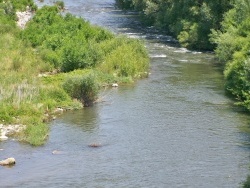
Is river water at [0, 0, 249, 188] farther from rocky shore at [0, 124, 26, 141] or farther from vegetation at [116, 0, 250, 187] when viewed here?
vegetation at [116, 0, 250, 187]

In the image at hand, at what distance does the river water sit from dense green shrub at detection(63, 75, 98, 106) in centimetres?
76

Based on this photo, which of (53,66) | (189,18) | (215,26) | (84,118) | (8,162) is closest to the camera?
(8,162)

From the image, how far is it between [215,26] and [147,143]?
32171 millimetres

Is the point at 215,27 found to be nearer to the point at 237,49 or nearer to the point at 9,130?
the point at 237,49

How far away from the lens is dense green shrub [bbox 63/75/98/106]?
131 ft

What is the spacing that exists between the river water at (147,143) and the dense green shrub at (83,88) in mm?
764

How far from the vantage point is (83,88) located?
132 feet

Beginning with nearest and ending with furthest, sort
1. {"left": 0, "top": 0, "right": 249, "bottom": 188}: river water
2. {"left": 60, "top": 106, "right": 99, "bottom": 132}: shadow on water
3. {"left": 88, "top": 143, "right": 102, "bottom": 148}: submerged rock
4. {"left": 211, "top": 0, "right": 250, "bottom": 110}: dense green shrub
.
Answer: {"left": 0, "top": 0, "right": 249, "bottom": 188}: river water, {"left": 88, "top": 143, "right": 102, "bottom": 148}: submerged rock, {"left": 60, "top": 106, "right": 99, "bottom": 132}: shadow on water, {"left": 211, "top": 0, "right": 250, "bottom": 110}: dense green shrub

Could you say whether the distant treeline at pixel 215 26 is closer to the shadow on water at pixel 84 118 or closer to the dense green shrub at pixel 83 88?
Result: the shadow on water at pixel 84 118

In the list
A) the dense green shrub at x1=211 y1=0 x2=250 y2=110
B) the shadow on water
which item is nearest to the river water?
the shadow on water

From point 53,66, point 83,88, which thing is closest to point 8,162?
point 83,88

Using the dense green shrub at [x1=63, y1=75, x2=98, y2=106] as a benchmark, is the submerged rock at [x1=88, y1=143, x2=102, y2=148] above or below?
below

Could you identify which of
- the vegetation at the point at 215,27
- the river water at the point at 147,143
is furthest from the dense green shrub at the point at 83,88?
the vegetation at the point at 215,27

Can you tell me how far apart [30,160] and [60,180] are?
120 inches
